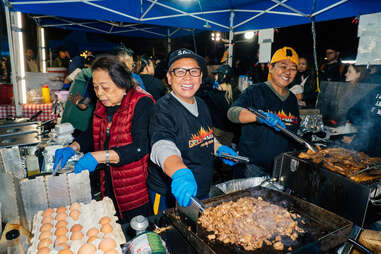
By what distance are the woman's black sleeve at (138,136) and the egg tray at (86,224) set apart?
573mm

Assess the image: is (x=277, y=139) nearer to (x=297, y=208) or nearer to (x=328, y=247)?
(x=297, y=208)

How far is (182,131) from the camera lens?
182 cm

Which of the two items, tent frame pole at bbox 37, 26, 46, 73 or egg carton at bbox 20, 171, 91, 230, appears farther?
tent frame pole at bbox 37, 26, 46, 73

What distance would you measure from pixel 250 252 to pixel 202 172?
78 cm

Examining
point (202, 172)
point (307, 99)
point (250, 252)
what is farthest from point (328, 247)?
point (307, 99)

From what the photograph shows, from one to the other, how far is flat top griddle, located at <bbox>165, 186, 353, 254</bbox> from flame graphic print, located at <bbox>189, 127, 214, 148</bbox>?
485 millimetres

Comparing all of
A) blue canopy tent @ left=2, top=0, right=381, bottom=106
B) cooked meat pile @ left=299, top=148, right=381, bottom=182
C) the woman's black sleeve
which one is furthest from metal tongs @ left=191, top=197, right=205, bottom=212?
blue canopy tent @ left=2, top=0, right=381, bottom=106

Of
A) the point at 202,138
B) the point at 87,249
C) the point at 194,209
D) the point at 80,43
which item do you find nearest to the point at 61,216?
the point at 87,249

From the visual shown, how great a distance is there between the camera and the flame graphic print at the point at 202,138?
1.87m

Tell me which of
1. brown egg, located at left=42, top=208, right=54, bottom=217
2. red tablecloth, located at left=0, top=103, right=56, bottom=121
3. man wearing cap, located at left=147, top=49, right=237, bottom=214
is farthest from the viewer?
red tablecloth, located at left=0, top=103, right=56, bottom=121

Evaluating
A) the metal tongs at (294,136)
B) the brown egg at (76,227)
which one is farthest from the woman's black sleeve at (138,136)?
the metal tongs at (294,136)

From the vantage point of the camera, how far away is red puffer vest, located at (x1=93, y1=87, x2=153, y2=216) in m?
2.17

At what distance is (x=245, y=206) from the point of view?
1.65m

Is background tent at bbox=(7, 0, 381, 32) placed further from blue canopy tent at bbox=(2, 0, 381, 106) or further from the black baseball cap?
the black baseball cap
